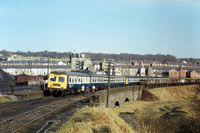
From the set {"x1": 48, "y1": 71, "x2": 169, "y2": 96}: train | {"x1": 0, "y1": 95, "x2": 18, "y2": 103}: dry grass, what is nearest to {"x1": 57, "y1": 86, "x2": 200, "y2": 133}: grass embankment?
{"x1": 48, "y1": 71, "x2": 169, "y2": 96}: train

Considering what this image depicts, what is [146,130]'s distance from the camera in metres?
16.6

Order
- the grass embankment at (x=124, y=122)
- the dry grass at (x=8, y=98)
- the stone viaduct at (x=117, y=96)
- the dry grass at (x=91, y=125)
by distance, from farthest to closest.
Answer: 1. the dry grass at (x=8, y=98)
2. the stone viaduct at (x=117, y=96)
3. the grass embankment at (x=124, y=122)
4. the dry grass at (x=91, y=125)

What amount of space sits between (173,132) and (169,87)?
206 ft

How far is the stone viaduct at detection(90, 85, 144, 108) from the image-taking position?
25.4 metres

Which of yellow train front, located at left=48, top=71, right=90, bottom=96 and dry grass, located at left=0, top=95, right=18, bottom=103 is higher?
yellow train front, located at left=48, top=71, right=90, bottom=96

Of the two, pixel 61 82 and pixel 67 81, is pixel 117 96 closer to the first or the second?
pixel 67 81

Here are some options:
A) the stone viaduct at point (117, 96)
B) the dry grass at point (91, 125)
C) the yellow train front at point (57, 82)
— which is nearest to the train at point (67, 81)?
the yellow train front at point (57, 82)

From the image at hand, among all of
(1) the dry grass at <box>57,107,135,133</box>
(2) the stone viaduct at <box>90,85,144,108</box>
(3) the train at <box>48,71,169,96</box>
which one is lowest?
(2) the stone viaduct at <box>90,85,144,108</box>

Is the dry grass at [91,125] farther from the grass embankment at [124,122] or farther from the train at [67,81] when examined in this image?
the train at [67,81]

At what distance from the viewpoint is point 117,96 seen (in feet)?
132

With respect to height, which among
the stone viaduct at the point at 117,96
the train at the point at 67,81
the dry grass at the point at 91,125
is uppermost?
the train at the point at 67,81

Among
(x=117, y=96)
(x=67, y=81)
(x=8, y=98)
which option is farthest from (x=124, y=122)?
(x=117, y=96)

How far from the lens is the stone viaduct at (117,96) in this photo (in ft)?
83.4

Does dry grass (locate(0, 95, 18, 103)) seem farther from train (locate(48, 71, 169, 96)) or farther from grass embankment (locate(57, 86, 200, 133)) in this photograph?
grass embankment (locate(57, 86, 200, 133))
